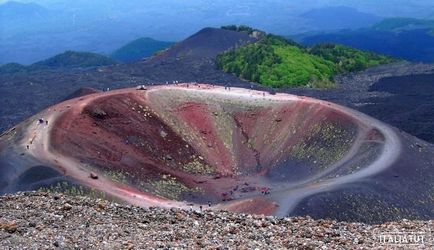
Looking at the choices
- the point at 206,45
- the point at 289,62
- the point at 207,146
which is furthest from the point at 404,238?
the point at 206,45

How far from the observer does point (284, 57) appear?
8825 centimetres

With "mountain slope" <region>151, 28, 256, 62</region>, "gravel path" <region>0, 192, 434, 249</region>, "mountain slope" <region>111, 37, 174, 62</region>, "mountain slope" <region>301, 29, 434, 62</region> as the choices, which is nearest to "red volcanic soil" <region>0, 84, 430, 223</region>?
"gravel path" <region>0, 192, 434, 249</region>

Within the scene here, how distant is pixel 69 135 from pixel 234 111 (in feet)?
46.6

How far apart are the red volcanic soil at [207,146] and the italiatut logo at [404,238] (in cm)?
1353

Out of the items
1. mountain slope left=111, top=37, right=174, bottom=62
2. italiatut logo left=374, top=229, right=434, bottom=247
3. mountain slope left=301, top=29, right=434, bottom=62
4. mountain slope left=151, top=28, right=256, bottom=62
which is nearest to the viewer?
italiatut logo left=374, top=229, right=434, bottom=247

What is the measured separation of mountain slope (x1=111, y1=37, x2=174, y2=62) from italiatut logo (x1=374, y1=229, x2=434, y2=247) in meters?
152

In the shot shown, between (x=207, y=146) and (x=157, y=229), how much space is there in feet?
88.1

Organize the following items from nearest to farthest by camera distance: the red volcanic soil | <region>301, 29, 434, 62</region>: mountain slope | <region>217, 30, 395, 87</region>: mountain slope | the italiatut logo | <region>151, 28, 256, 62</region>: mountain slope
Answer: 1. the italiatut logo
2. the red volcanic soil
3. <region>217, 30, 395, 87</region>: mountain slope
4. <region>151, 28, 256, 62</region>: mountain slope
5. <region>301, 29, 434, 62</region>: mountain slope

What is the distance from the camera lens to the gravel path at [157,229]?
562 inches

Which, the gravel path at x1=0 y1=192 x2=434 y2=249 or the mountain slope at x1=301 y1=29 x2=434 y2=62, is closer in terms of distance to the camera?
the gravel path at x1=0 y1=192 x2=434 y2=249

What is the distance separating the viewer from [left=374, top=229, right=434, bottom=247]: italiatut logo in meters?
14.6

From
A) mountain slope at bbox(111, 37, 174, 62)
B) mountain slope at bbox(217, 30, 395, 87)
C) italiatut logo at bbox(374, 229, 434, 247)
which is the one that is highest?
italiatut logo at bbox(374, 229, 434, 247)

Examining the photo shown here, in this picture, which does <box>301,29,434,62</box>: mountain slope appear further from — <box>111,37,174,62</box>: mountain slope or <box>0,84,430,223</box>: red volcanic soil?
<box>0,84,430,223</box>: red volcanic soil

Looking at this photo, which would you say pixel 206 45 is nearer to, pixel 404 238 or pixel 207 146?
pixel 207 146
